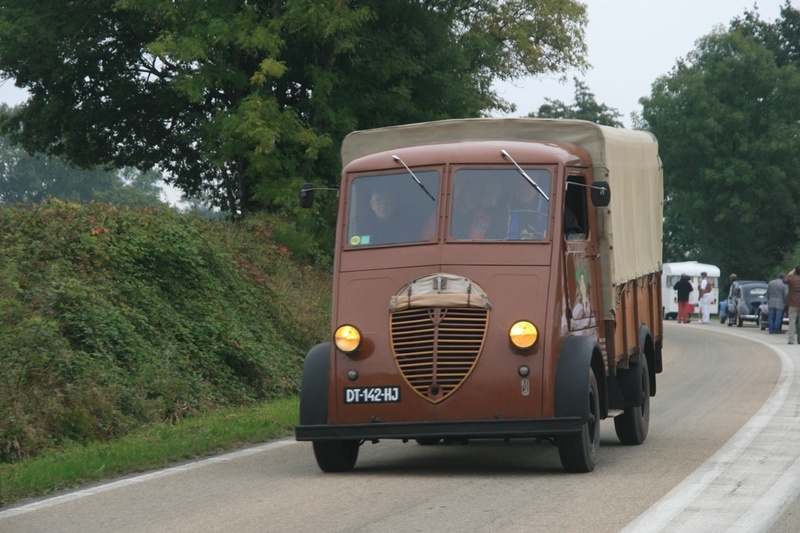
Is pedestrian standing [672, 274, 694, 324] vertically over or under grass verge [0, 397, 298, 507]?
over

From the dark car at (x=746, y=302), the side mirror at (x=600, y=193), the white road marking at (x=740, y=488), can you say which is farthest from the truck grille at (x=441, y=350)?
the dark car at (x=746, y=302)

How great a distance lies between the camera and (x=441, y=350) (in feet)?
36.0

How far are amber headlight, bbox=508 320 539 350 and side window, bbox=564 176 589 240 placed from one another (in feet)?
3.59

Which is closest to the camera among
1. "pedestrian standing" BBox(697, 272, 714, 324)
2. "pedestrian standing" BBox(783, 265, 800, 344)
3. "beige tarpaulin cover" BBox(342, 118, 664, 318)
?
"beige tarpaulin cover" BBox(342, 118, 664, 318)

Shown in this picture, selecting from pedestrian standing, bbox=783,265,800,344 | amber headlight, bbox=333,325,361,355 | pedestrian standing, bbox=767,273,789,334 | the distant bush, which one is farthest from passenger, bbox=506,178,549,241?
pedestrian standing, bbox=767,273,789,334

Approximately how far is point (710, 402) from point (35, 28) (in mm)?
20178

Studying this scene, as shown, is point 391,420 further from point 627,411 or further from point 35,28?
point 35,28

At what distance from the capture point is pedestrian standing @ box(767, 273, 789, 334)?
130ft

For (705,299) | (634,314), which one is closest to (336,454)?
(634,314)

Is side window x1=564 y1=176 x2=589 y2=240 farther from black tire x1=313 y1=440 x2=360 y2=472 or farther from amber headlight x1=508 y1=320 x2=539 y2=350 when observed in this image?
black tire x1=313 y1=440 x2=360 y2=472

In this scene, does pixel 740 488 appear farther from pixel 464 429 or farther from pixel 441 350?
pixel 441 350

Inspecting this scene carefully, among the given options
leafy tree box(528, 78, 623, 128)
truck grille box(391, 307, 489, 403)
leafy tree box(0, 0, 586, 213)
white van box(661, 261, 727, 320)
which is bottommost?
truck grille box(391, 307, 489, 403)

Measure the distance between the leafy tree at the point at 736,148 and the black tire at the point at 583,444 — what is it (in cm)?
6896

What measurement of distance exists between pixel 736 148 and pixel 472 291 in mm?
72332
